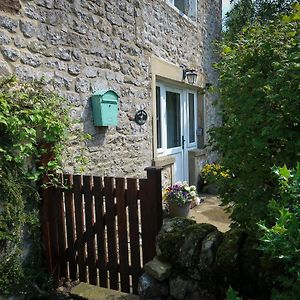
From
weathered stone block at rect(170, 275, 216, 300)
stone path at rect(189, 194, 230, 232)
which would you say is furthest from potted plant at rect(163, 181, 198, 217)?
weathered stone block at rect(170, 275, 216, 300)

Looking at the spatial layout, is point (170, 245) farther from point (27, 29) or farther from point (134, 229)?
point (27, 29)

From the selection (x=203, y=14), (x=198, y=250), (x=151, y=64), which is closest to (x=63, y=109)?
(x=198, y=250)

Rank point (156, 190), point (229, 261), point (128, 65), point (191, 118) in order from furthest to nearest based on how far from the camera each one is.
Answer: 1. point (191, 118)
2. point (128, 65)
3. point (156, 190)
4. point (229, 261)

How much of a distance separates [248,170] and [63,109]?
A: 6.27ft

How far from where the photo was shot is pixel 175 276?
234 cm

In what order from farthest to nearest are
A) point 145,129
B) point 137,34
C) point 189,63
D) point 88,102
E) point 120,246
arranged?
point 189,63
point 145,129
point 137,34
point 88,102
point 120,246

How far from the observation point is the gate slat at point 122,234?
8.95 feet

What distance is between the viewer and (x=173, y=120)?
660cm

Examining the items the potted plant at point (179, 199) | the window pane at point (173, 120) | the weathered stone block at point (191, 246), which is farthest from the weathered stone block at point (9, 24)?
the window pane at point (173, 120)

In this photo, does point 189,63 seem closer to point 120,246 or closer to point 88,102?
point 88,102

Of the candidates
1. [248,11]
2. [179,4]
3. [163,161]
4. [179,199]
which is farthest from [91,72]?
[248,11]

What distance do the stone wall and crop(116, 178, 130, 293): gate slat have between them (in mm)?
384

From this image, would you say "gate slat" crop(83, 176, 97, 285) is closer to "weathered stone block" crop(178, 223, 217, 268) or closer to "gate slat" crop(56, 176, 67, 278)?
"gate slat" crop(56, 176, 67, 278)

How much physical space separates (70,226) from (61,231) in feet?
0.43
